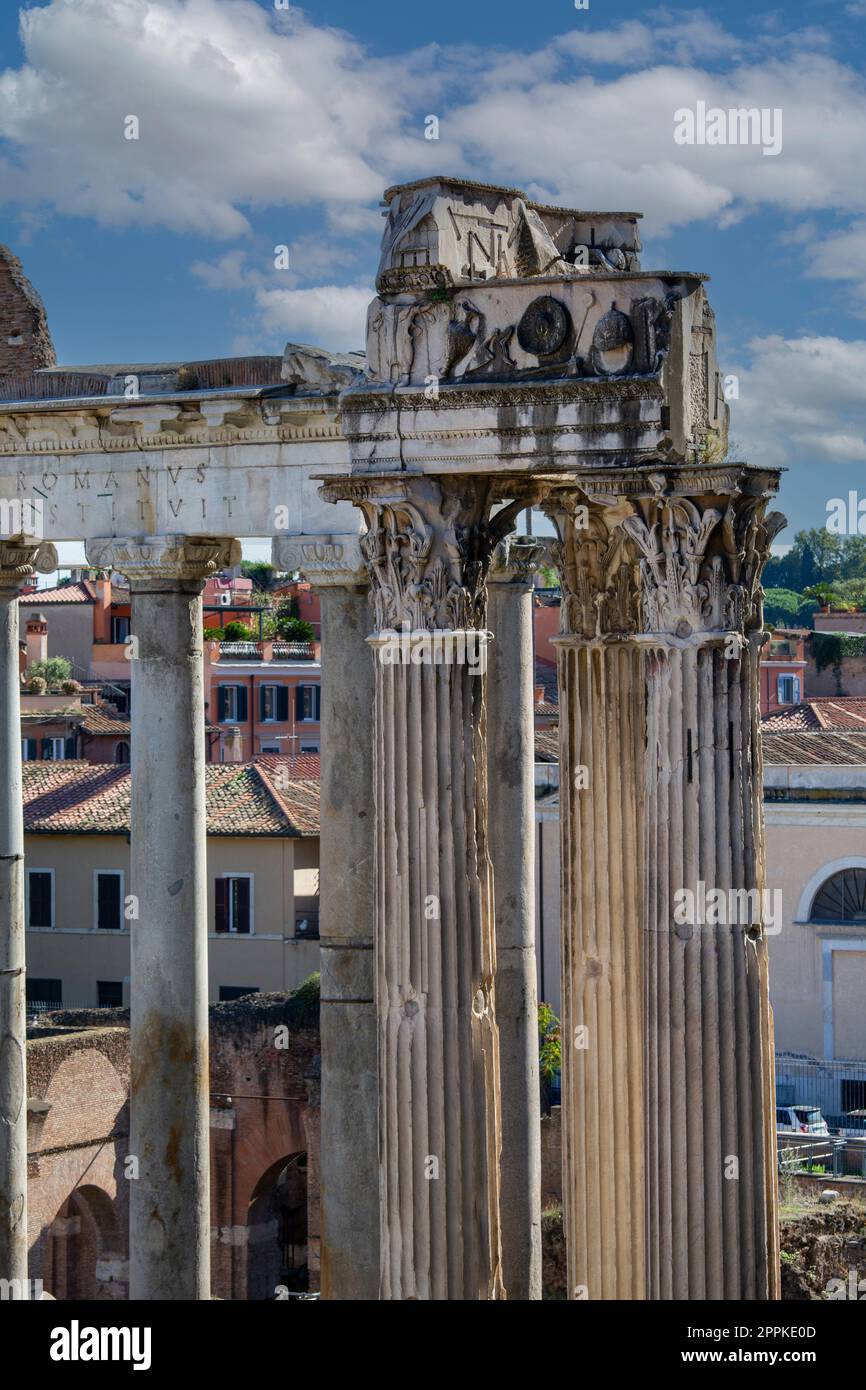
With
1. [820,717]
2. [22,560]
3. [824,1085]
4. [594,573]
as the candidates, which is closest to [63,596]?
[820,717]

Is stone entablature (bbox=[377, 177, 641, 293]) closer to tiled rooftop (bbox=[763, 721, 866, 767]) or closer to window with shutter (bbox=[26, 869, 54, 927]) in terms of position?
tiled rooftop (bbox=[763, 721, 866, 767])

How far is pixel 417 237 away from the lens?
34.5 ft

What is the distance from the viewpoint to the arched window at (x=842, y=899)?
3775 cm

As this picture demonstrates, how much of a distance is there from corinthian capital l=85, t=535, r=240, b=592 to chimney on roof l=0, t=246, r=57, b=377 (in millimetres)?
1626

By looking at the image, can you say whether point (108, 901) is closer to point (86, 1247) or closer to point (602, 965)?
point (86, 1247)

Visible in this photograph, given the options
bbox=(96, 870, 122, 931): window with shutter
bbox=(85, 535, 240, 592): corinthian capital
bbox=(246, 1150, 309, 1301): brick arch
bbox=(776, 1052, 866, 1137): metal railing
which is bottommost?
bbox=(246, 1150, 309, 1301): brick arch

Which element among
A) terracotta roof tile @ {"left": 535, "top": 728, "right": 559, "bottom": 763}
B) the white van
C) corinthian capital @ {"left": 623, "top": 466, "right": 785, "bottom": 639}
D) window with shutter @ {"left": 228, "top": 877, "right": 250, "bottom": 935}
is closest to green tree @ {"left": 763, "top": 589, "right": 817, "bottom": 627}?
terracotta roof tile @ {"left": 535, "top": 728, "right": 559, "bottom": 763}

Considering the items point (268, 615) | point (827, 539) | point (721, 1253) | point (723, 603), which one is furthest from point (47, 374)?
point (827, 539)

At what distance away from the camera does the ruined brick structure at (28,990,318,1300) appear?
29.9 m

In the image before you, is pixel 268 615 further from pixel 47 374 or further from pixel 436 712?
pixel 436 712

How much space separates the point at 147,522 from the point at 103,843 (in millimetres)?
26342

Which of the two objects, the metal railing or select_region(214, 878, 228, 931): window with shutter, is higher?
select_region(214, 878, 228, 931): window with shutter

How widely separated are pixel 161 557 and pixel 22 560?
5.90 feet

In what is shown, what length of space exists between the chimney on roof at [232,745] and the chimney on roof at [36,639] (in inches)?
317
